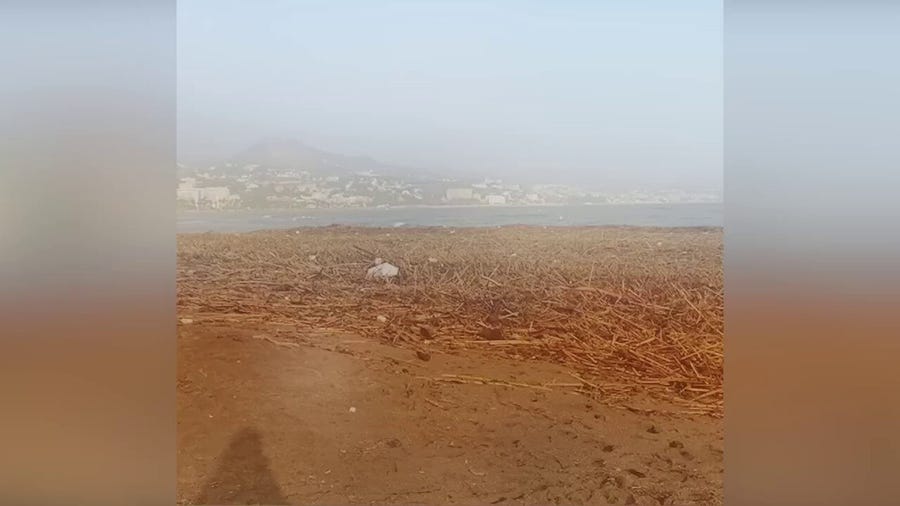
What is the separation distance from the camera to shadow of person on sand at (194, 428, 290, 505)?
2.34 metres

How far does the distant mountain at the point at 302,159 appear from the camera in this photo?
2295 millimetres

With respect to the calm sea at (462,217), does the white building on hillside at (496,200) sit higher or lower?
higher

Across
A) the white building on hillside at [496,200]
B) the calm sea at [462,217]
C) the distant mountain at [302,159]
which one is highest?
the distant mountain at [302,159]

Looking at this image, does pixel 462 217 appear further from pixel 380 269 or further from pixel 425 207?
pixel 380 269

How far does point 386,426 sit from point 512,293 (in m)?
0.71

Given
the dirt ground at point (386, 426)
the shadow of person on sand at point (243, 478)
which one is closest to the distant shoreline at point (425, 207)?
the dirt ground at point (386, 426)

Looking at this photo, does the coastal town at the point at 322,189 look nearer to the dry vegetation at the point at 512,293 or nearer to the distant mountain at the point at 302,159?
the distant mountain at the point at 302,159

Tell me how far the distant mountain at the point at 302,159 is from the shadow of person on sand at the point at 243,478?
3.40 feet

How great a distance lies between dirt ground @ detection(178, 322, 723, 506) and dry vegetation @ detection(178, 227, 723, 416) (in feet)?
0.23

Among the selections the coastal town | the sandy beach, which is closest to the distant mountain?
the coastal town

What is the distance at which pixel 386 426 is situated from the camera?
2334mm
